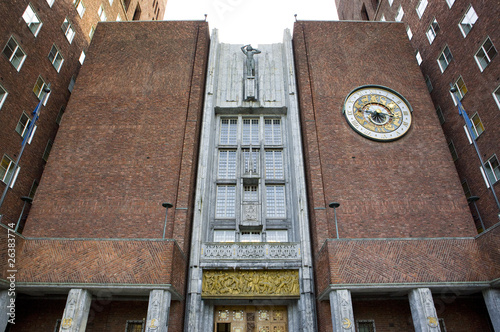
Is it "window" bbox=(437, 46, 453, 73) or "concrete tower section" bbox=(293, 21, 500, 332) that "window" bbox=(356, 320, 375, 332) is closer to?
"concrete tower section" bbox=(293, 21, 500, 332)

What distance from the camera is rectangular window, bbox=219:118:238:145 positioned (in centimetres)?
2597

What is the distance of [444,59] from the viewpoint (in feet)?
89.9

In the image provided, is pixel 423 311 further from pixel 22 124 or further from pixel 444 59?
pixel 22 124

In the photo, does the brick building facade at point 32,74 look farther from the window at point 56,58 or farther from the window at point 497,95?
the window at point 497,95

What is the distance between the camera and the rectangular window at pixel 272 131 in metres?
25.8

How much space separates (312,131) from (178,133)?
9.02m

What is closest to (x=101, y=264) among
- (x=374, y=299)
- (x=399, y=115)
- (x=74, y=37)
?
(x=374, y=299)

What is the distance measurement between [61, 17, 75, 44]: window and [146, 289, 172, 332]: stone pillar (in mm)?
23871

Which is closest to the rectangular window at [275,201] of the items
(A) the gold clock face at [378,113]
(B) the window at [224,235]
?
(B) the window at [224,235]

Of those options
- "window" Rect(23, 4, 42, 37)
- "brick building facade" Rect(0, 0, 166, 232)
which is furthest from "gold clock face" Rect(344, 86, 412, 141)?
"window" Rect(23, 4, 42, 37)

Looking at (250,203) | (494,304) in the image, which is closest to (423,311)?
(494,304)

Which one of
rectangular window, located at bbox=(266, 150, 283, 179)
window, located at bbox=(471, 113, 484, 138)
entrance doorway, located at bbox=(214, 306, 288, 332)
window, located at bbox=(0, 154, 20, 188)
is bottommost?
entrance doorway, located at bbox=(214, 306, 288, 332)

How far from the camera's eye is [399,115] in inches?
949

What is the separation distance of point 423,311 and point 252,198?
11808mm
